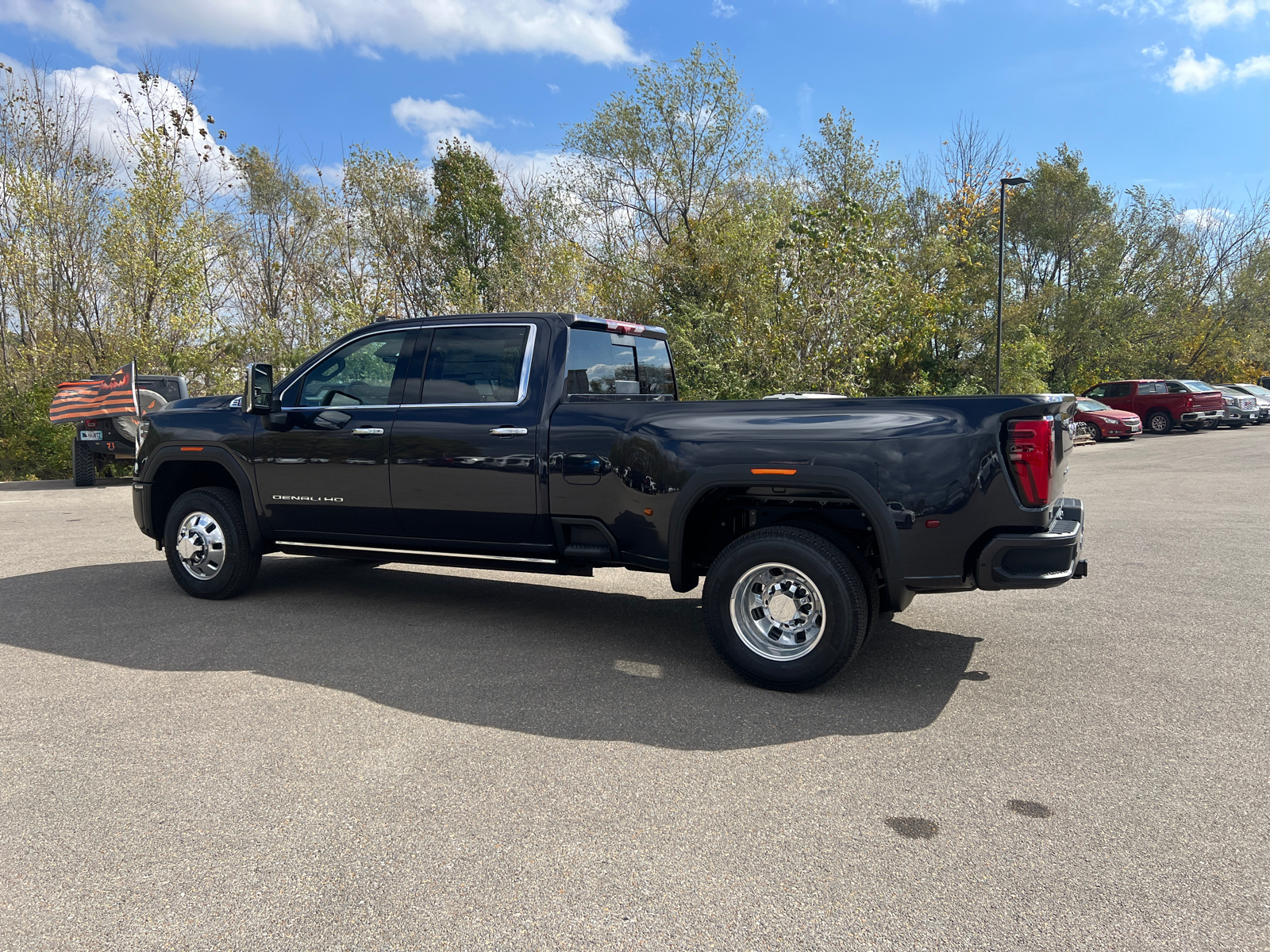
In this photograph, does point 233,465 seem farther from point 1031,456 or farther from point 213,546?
point 1031,456

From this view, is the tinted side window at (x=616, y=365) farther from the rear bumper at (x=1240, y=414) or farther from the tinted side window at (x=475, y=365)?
the rear bumper at (x=1240, y=414)

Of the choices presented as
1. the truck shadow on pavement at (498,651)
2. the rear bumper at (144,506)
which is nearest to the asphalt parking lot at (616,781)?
the truck shadow on pavement at (498,651)

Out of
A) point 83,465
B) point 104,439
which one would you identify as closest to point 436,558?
point 104,439

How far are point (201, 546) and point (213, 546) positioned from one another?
123 millimetres

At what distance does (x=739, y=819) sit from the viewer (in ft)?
11.0

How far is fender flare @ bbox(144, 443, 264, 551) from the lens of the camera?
650 centimetres

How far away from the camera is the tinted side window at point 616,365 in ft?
19.1

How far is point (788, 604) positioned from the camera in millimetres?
4754

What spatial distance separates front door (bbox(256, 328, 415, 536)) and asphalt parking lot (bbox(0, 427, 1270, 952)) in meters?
0.71

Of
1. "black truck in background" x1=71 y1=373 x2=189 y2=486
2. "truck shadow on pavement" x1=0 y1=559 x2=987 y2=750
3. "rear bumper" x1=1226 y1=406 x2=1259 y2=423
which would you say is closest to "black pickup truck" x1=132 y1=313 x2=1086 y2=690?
"truck shadow on pavement" x1=0 y1=559 x2=987 y2=750

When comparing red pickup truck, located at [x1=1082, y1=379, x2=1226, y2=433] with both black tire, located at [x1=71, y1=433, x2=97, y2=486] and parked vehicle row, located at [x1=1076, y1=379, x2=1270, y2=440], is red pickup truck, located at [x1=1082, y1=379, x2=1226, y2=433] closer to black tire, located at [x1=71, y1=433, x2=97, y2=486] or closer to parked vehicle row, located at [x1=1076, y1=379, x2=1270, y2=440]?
parked vehicle row, located at [x1=1076, y1=379, x2=1270, y2=440]

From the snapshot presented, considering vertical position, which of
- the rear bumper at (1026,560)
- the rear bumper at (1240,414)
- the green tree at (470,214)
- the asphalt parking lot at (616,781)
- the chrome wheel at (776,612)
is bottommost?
the asphalt parking lot at (616,781)

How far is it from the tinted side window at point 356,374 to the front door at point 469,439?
0.74 feet

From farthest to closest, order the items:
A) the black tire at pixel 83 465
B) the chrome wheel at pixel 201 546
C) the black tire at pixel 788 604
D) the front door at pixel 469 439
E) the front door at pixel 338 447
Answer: the black tire at pixel 83 465 < the chrome wheel at pixel 201 546 < the front door at pixel 338 447 < the front door at pixel 469 439 < the black tire at pixel 788 604
